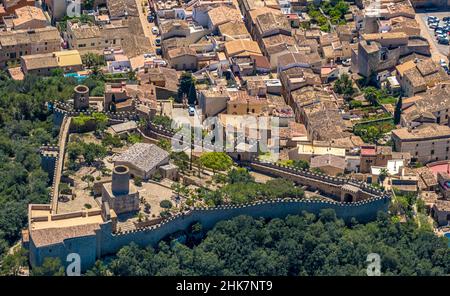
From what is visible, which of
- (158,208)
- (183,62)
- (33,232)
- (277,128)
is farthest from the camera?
(183,62)

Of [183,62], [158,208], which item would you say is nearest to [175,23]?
[183,62]

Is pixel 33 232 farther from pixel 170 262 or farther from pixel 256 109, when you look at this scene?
pixel 256 109

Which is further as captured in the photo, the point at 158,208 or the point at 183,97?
the point at 183,97

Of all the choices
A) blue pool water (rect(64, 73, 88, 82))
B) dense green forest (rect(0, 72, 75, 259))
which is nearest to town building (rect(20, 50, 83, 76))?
blue pool water (rect(64, 73, 88, 82))

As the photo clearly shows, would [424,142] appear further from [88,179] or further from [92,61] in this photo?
[92,61]

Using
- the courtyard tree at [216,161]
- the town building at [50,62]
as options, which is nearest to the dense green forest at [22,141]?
the town building at [50,62]

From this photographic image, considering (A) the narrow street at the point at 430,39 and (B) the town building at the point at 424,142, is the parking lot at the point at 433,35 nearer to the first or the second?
(A) the narrow street at the point at 430,39

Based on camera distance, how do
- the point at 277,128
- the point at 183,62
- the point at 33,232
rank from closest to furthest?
the point at 33,232, the point at 277,128, the point at 183,62

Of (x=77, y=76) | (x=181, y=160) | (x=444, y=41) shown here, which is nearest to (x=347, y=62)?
(x=444, y=41)
